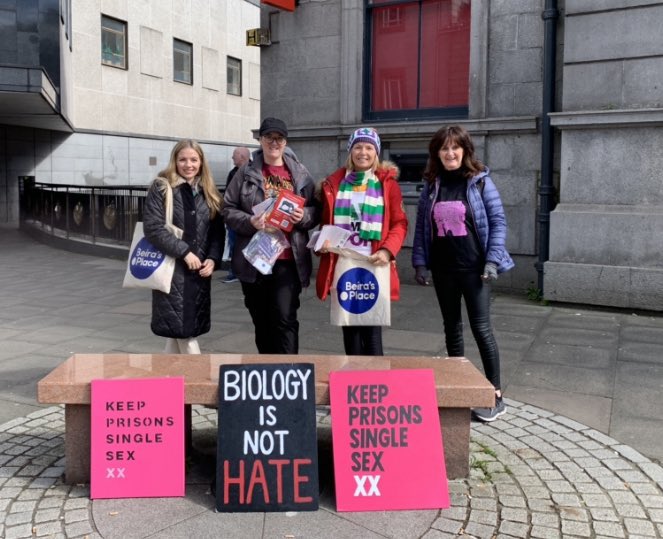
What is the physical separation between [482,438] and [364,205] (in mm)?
1526

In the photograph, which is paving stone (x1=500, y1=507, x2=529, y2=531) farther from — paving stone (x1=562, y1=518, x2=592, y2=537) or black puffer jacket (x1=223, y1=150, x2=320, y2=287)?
black puffer jacket (x1=223, y1=150, x2=320, y2=287)

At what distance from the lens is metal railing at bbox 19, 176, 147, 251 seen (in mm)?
13914

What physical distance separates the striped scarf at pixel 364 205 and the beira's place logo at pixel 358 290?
0.23 metres

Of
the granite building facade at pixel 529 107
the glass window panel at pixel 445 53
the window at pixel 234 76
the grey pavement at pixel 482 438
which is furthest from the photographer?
the window at pixel 234 76

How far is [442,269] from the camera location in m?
4.61

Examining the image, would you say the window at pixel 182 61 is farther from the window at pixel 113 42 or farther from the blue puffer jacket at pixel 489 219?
the blue puffer jacket at pixel 489 219

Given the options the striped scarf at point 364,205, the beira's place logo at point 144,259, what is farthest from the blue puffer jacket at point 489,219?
the beira's place logo at point 144,259

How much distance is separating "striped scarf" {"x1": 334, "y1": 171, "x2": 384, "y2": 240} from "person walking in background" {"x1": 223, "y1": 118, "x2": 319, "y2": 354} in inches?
7.9

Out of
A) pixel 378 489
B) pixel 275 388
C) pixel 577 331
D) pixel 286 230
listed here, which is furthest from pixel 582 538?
pixel 577 331

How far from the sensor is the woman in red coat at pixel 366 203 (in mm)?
4297

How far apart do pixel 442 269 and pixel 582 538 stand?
6.59 feet

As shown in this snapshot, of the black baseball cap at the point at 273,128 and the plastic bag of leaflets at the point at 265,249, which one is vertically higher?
the black baseball cap at the point at 273,128

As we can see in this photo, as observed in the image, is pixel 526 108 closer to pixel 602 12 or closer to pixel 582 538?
pixel 602 12

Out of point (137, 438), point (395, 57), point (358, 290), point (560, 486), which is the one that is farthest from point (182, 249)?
point (395, 57)
